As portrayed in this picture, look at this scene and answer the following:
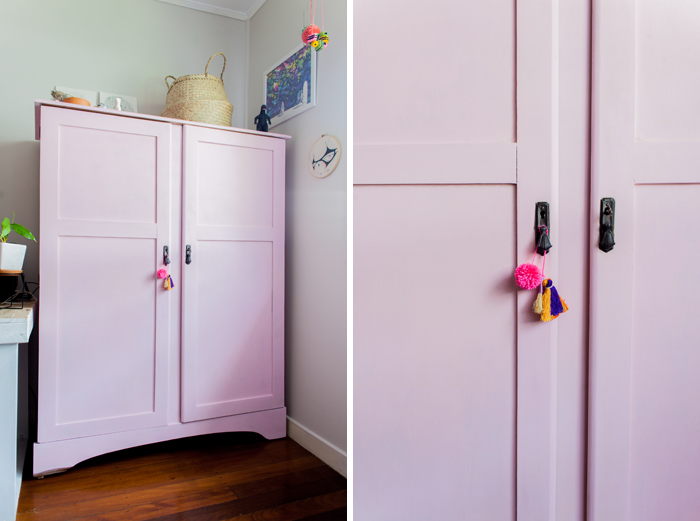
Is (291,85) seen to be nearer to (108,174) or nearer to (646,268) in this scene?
(108,174)

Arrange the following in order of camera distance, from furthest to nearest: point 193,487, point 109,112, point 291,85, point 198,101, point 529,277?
point 291,85 → point 198,101 → point 109,112 → point 193,487 → point 529,277

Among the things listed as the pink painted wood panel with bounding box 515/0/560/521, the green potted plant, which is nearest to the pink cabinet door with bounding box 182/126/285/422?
the green potted plant

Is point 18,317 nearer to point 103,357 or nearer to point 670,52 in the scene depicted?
point 103,357

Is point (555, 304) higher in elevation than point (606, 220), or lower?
lower

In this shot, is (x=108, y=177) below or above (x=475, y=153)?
above

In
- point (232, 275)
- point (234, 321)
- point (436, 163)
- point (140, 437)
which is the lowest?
point (140, 437)

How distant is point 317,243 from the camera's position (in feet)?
7.00

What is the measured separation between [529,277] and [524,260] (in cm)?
4

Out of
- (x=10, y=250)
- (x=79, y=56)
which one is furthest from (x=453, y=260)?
(x=79, y=56)

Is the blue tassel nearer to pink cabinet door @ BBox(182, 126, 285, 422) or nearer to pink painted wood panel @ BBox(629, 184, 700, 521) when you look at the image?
pink painted wood panel @ BBox(629, 184, 700, 521)

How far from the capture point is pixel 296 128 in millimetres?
2301

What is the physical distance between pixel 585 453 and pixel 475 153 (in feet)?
2.06

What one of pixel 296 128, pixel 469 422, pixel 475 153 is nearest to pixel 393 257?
pixel 475 153

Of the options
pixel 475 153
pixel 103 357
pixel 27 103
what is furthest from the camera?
pixel 27 103
